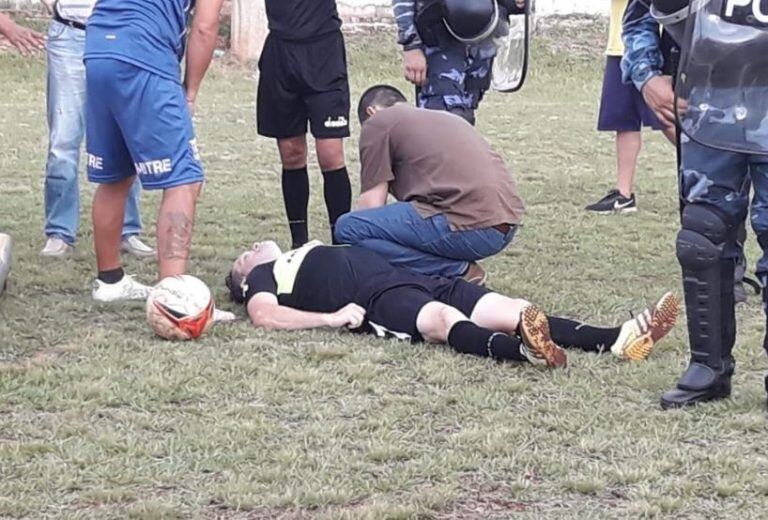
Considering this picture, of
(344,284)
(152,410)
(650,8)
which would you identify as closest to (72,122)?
(344,284)

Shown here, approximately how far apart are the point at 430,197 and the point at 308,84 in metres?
1.20

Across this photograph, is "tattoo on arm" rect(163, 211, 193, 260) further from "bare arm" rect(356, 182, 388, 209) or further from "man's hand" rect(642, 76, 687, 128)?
"man's hand" rect(642, 76, 687, 128)

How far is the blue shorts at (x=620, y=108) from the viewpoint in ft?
27.2

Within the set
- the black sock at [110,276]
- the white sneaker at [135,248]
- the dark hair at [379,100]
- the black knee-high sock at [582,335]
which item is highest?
the dark hair at [379,100]

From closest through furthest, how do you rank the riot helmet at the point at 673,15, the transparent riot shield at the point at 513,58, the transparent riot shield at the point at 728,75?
the transparent riot shield at the point at 728,75, the riot helmet at the point at 673,15, the transparent riot shield at the point at 513,58

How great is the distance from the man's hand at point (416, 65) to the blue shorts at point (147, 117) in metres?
1.50

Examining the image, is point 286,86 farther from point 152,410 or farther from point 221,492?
point 221,492

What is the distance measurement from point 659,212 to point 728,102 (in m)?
4.41

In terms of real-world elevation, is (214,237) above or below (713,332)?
below

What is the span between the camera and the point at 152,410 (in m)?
4.21

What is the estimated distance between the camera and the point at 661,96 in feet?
14.4

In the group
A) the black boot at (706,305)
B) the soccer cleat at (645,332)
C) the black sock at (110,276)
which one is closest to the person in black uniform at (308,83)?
the black sock at (110,276)

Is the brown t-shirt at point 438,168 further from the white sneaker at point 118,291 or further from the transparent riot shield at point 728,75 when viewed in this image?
the transparent riot shield at point 728,75

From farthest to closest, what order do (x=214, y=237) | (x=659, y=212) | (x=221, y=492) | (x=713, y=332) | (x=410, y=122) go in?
(x=659, y=212), (x=214, y=237), (x=410, y=122), (x=713, y=332), (x=221, y=492)
